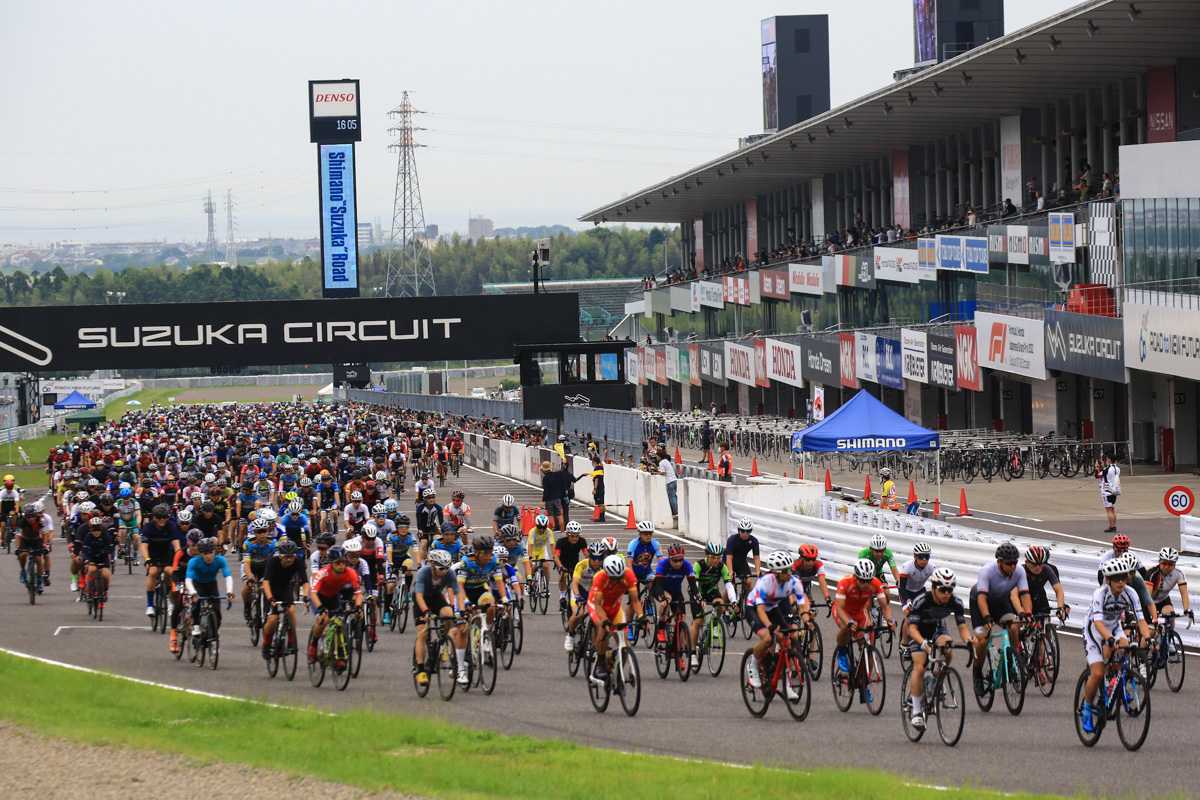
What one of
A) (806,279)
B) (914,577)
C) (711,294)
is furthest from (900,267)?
(914,577)

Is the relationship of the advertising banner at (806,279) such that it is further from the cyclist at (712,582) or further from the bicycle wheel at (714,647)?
the cyclist at (712,582)

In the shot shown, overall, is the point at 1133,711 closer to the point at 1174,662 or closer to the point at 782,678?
the point at 782,678

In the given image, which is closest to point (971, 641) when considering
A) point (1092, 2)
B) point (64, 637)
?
point (64, 637)

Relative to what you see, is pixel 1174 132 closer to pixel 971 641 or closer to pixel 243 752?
pixel 971 641

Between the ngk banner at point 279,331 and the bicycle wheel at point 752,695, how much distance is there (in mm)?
19547

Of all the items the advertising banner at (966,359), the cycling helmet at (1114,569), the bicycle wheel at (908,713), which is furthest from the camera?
the advertising banner at (966,359)

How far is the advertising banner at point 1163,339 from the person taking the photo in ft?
114

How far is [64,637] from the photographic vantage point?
59.7ft

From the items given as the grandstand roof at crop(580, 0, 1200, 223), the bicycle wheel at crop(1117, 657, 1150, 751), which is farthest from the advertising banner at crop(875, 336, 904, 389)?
the bicycle wheel at crop(1117, 657, 1150, 751)

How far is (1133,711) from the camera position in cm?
1123

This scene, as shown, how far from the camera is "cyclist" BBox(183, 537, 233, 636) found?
610 inches

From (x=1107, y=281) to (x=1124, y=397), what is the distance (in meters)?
4.73

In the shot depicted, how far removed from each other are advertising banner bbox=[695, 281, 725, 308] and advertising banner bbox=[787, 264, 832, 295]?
39.1 feet

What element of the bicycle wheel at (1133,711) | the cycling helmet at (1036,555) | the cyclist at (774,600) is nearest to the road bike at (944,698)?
the bicycle wheel at (1133,711)
